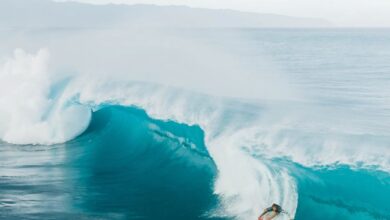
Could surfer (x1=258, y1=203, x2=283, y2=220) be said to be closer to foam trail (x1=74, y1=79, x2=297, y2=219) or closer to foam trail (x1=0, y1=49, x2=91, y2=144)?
foam trail (x1=74, y1=79, x2=297, y2=219)

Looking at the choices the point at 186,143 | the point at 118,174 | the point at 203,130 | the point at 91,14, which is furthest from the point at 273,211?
the point at 91,14

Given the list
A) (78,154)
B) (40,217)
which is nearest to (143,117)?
(78,154)

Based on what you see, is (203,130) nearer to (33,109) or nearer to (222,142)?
(222,142)

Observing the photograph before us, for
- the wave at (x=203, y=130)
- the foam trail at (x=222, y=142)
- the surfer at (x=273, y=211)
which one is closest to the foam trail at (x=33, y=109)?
the wave at (x=203, y=130)

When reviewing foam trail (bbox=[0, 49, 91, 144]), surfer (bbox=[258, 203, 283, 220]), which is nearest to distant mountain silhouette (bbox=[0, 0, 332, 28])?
foam trail (bbox=[0, 49, 91, 144])

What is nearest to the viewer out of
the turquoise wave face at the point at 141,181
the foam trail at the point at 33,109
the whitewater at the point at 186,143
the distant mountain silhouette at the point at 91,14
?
the turquoise wave face at the point at 141,181

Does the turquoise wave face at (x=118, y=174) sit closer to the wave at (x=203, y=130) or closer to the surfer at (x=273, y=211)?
the wave at (x=203, y=130)
